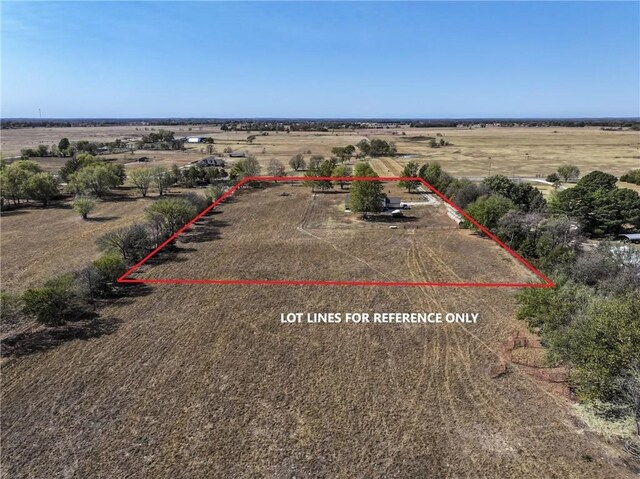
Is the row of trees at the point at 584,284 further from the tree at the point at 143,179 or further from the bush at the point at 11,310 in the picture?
the tree at the point at 143,179

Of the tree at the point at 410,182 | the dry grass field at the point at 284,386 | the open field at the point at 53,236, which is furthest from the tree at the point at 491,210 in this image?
the open field at the point at 53,236

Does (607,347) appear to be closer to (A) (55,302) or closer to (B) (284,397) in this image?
(B) (284,397)

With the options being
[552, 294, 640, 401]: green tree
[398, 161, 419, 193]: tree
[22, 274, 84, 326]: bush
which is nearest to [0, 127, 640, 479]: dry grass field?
[22, 274, 84, 326]: bush

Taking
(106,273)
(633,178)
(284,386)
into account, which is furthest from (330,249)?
(633,178)

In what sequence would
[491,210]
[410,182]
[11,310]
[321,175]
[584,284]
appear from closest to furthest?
[11,310], [584,284], [491,210], [410,182], [321,175]

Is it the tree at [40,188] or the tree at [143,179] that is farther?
the tree at [143,179]

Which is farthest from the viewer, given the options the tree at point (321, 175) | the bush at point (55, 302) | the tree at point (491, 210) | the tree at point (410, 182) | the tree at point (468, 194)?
the tree at point (321, 175)
